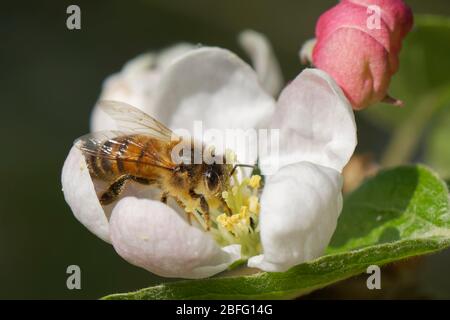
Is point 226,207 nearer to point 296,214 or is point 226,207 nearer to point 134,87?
point 296,214

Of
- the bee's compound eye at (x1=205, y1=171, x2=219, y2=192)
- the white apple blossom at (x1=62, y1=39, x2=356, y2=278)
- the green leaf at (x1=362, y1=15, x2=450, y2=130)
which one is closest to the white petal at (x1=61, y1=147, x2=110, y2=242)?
the white apple blossom at (x1=62, y1=39, x2=356, y2=278)

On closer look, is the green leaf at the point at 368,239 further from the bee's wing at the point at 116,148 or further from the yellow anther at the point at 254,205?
the bee's wing at the point at 116,148

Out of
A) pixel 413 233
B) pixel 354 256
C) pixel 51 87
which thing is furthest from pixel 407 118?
pixel 51 87

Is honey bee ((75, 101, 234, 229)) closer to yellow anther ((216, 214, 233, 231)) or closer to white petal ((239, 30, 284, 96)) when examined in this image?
yellow anther ((216, 214, 233, 231))

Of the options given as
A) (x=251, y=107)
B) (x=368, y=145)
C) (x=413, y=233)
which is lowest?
(x=368, y=145)
